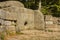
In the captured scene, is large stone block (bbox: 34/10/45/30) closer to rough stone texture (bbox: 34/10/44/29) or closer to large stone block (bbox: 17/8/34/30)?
rough stone texture (bbox: 34/10/44/29)

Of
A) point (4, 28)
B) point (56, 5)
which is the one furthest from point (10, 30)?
point (56, 5)

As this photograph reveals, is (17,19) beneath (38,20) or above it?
above

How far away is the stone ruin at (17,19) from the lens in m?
9.52

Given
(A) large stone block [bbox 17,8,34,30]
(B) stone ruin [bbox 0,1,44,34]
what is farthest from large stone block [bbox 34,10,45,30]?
(A) large stone block [bbox 17,8,34,30]

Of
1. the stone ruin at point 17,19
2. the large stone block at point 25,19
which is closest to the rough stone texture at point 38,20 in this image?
the stone ruin at point 17,19

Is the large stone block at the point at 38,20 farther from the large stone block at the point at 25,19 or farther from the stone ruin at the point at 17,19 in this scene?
the large stone block at the point at 25,19

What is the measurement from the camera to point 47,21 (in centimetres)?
1462

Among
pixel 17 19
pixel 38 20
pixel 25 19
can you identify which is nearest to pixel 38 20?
pixel 38 20

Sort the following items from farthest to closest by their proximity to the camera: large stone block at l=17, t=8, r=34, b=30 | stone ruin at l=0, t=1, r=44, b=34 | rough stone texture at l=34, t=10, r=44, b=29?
rough stone texture at l=34, t=10, r=44, b=29, large stone block at l=17, t=8, r=34, b=30, stone ruin at l=0, t=1, r=44, b=34

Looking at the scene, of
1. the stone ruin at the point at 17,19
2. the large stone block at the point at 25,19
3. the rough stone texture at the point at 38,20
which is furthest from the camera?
the rough stone texture at the point at 38,20

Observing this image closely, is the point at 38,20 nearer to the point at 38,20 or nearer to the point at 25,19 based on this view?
the point at 38,20

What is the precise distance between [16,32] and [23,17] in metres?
1.95

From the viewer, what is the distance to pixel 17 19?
1080 cm

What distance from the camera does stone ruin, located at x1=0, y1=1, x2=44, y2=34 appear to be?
375 inches
